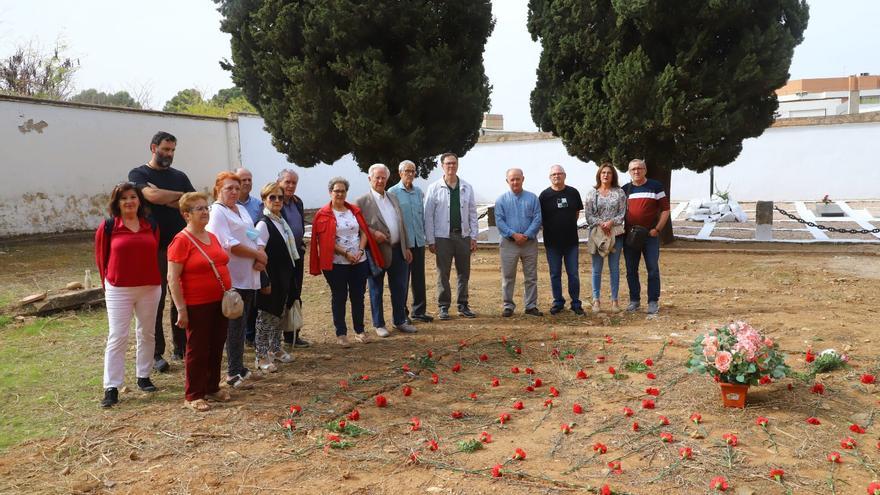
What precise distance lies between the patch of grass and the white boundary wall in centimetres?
835

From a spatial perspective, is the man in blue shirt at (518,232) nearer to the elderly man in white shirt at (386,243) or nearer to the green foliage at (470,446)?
the elderly man in white shirt at (386,243)

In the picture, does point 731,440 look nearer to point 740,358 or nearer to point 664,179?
point 740,358

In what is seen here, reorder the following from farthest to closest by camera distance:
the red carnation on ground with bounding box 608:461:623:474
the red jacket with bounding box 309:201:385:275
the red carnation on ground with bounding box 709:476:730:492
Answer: the red jacket with bounding box 309:201:385:275, the red carnation on ground with bounding box 608:461:623:474, the red carnation on ground with bounding box 709:476:730:492

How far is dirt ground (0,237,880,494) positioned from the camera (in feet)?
11.4

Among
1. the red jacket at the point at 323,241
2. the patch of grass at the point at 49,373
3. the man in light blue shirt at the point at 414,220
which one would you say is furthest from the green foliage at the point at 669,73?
the patch of grass at the point at 49,373

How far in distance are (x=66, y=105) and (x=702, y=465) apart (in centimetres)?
1560

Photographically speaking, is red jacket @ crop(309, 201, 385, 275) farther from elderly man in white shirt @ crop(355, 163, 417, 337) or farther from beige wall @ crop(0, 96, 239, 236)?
beige wall @ crop(0, 96, 239, 236)

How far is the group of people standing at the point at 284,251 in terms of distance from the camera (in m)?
4.60

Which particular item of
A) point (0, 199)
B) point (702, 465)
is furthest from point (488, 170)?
point (702, 465)

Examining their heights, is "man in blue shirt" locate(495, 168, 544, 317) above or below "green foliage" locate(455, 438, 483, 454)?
above

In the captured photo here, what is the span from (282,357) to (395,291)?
4.37 feet

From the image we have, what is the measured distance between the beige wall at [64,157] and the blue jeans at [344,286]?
438 inches

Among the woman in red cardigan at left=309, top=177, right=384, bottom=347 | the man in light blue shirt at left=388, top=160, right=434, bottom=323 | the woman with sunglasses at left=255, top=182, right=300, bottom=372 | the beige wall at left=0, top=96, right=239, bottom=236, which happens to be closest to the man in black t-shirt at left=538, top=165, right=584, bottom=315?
the man in light blue shirt at left=388, top=160, right=434, bottom=323

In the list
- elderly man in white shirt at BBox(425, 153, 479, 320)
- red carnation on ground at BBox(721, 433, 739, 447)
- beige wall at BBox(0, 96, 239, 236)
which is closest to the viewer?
red carnation on ground at BBox(721, 433, 739, 447)
